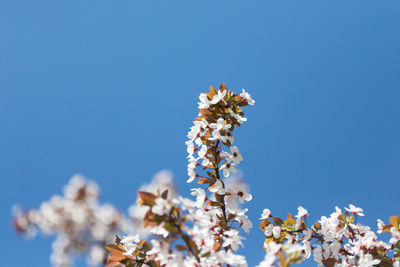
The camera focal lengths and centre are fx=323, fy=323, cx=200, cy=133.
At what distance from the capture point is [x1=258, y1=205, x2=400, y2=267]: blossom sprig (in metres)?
1.64

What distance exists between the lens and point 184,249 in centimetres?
132

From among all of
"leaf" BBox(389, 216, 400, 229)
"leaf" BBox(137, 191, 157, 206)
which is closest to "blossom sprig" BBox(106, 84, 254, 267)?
"leaf" BBox(137, 191, 157, 206)

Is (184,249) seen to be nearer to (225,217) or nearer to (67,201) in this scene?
(225,217)

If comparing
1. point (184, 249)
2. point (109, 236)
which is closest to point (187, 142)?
point (184, 249)

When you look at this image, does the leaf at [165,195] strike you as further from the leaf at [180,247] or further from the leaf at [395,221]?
the leaf at [395,221]

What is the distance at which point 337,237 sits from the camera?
1871 millimetres

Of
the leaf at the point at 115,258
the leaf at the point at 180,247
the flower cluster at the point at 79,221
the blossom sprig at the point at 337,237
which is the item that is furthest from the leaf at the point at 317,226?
the flower cluster at the point at 79,221

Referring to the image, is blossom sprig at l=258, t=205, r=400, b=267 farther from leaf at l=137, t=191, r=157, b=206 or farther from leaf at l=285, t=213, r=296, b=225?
leaf at l=137, t=191, r=157, b=206

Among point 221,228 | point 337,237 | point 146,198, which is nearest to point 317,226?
point 337,237

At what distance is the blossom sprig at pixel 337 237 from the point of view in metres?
1.64

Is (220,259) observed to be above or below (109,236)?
below

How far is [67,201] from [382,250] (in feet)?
33.8

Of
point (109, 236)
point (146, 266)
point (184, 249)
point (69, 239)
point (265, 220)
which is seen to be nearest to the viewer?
point (184, 249)

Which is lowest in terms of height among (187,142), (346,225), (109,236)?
(346,225)
